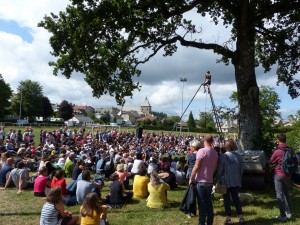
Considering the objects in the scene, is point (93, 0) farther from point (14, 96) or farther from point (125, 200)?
point (14, 96)

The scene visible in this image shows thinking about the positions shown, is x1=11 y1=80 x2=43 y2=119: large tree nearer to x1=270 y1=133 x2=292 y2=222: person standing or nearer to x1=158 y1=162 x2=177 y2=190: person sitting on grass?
x1=158 y1=162 x2=177 y2=190: person sitting on grass

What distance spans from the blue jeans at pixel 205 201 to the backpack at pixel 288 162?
1841 mm

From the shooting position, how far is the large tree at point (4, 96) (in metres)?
73.9

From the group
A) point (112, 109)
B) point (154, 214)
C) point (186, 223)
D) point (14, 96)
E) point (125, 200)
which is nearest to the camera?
point (186, 223)

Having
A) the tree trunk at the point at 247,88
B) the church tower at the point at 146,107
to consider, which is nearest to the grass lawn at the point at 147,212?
the tree trunk at the point at 247,88

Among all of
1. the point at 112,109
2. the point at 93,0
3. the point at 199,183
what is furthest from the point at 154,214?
the point at 112,109

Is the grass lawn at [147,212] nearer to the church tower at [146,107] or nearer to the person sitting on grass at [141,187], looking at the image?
the person sitting on grass at [141,187]

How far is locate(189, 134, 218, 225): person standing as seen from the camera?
6.80 m

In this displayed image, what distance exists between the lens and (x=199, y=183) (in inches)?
269

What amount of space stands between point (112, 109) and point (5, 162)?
15578cm

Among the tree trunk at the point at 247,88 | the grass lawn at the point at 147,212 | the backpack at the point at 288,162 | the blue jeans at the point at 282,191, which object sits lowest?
the grass lawn at the point at 147,212

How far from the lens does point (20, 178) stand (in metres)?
11.4

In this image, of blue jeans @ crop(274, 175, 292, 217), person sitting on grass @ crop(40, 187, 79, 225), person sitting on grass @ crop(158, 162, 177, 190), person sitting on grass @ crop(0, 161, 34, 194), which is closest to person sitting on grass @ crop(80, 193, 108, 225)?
person sitting on grass @ crop(40, 187, 79, 225)

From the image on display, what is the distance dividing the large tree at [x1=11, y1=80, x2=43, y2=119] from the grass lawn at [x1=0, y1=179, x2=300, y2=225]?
75794mm
